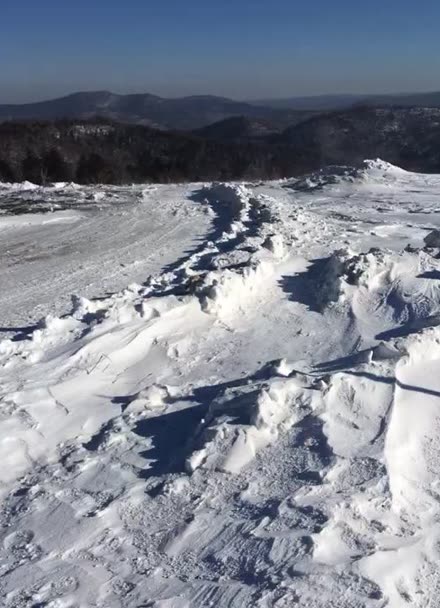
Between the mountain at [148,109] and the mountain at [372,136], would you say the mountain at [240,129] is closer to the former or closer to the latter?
the mountain at [372,136]

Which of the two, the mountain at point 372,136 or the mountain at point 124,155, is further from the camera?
the mountain at point 372,136

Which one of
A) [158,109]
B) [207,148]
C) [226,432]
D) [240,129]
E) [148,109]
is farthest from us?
[158,109]

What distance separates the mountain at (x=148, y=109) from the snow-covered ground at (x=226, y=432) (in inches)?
3906

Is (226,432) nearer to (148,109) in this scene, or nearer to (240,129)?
(240,129)

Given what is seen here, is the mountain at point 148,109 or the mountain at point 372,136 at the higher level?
the mountain at point 148,109

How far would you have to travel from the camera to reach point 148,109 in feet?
401

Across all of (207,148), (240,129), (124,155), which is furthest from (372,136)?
(124,155)

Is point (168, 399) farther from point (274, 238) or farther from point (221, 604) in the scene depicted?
point (274, 238)

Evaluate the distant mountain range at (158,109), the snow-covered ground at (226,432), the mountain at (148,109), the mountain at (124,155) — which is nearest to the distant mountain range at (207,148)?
the mountain at (124,155)

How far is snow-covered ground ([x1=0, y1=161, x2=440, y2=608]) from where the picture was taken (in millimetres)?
4176

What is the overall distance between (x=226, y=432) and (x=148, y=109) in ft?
402

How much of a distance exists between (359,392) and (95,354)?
8.69 ft

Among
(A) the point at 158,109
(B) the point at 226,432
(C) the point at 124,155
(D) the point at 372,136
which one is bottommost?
(D) the point at 372,136

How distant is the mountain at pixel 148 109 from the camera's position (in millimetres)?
112562
